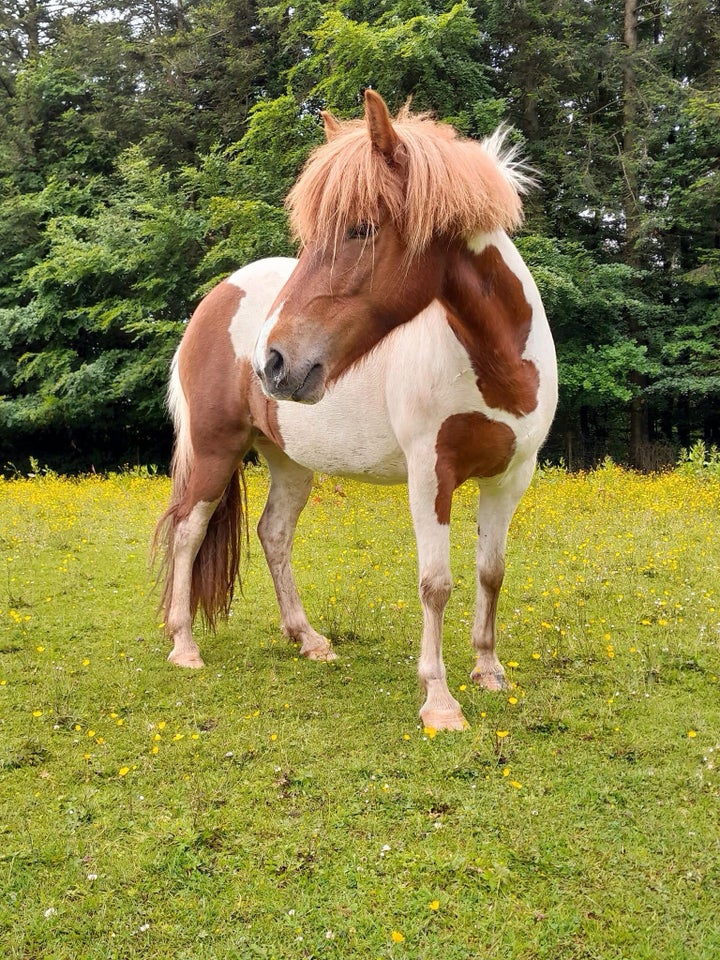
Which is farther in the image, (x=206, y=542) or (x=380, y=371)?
(x=206, y=542)

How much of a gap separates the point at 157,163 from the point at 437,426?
16863 millimetres

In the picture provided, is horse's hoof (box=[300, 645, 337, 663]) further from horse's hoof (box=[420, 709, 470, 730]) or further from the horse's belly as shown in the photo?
the horse's belly

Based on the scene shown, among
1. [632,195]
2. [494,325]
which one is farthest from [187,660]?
Result: [632,195]

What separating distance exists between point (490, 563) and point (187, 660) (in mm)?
2003

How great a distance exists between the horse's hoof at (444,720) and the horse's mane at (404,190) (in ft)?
6.94

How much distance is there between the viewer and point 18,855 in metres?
2.34

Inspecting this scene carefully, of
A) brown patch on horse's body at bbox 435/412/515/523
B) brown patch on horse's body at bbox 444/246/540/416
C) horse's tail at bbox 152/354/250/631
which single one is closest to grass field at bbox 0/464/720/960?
horse's tail at bbox 152/354/250/631

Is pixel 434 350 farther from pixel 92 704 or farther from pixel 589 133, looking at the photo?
pixel 589 133

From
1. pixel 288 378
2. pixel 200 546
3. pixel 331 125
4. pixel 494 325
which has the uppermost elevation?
pixel 331 125

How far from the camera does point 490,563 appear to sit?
354 centimetres

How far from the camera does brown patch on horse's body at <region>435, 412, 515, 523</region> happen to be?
2992 mm

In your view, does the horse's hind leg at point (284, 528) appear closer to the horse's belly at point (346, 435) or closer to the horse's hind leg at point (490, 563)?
the horse's belly at point (346, 435)

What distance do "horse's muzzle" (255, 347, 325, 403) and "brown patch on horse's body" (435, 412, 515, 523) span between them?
873 mm

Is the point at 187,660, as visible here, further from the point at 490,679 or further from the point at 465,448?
the point at 465,448
